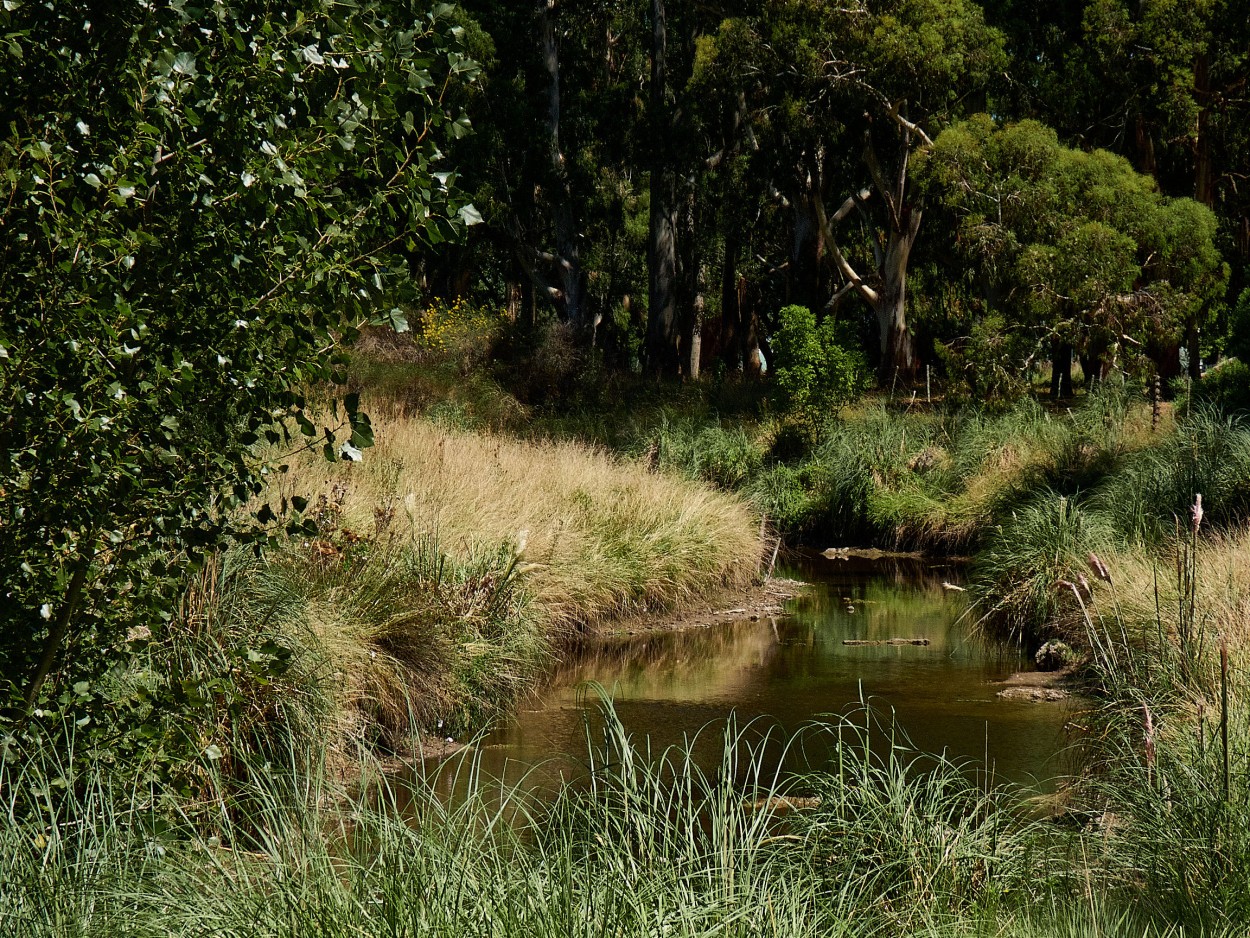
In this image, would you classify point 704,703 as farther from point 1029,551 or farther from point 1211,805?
point 1211,805

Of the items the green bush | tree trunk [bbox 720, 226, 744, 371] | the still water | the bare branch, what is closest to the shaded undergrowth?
the still water

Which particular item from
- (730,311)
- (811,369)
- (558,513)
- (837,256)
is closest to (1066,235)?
(811,369)

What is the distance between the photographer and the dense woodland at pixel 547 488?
152 inches

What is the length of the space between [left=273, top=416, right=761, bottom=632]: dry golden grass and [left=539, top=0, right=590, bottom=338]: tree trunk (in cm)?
1333

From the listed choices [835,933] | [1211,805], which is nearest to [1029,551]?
[1211,805]

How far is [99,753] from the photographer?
4.32 m

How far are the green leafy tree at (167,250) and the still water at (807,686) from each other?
3042mm

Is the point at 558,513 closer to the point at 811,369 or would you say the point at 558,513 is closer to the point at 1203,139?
the point at 811,369

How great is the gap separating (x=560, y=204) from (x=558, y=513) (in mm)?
18533

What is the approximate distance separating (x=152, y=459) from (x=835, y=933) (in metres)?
2.44

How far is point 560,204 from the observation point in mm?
30031

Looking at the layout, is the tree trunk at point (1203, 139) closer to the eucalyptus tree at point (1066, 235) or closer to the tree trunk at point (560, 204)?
the eucalyptus tree at point (1066, 235)

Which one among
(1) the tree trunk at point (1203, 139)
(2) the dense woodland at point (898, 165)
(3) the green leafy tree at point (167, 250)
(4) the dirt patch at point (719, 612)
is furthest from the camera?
(1) the tree trunk at point (1203, 139)

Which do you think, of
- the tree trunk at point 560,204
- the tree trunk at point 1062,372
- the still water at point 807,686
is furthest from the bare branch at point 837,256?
the still water at point 807,686
